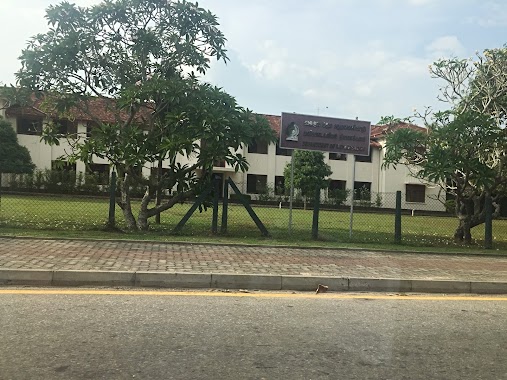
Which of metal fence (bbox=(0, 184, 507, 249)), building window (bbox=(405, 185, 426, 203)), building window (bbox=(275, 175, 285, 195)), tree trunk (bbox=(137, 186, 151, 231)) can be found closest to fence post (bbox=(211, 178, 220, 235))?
metal fence (bbox=(0, 184, 507, 249))

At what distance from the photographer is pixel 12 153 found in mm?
31516

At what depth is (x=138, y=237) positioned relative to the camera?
429 inches

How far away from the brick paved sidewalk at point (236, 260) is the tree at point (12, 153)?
937 inches

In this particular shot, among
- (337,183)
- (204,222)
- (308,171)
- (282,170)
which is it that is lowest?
(204,222)

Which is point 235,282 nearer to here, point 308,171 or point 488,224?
point 488,224

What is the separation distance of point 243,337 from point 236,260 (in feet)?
12.6

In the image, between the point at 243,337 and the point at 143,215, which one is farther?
the point at 143,215

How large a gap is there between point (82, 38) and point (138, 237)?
16.9ft

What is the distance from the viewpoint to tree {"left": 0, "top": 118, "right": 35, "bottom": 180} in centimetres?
3073

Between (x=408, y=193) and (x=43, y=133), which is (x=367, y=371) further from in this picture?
(x=408, y=193)

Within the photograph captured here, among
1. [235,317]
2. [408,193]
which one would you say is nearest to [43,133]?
[235,317]

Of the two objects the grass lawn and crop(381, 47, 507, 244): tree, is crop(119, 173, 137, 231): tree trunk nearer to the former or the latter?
the grass lawn

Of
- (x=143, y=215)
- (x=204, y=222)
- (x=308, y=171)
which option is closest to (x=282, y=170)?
(x=308, y=171)

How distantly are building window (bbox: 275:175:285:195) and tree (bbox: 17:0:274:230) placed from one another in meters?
23.1
